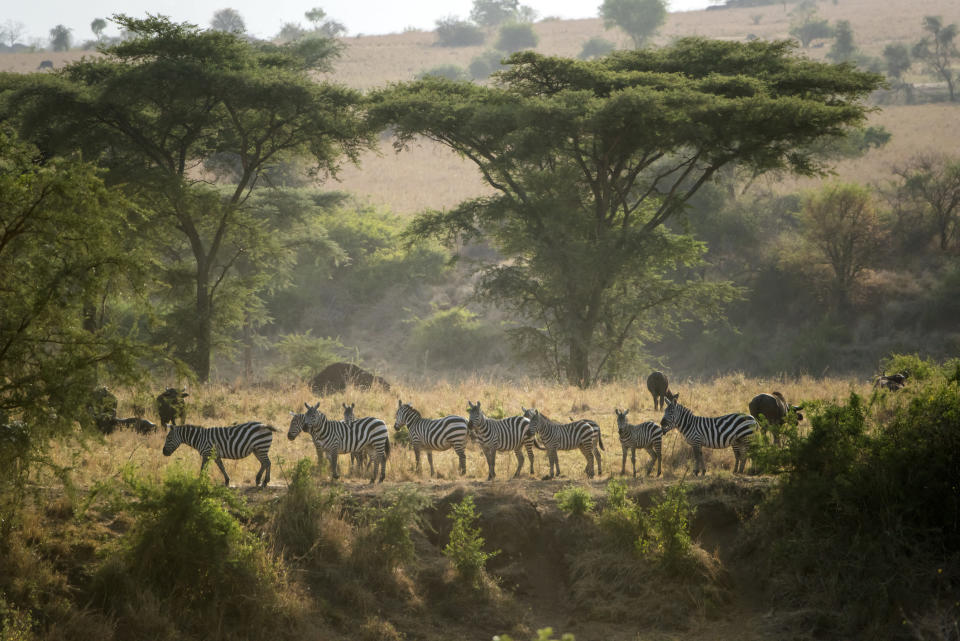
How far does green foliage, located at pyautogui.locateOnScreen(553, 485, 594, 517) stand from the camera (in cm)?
1062

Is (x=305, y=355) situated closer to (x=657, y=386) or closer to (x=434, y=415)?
(x=434, y=415)

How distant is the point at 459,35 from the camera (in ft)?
350

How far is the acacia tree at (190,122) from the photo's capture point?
68.1ft

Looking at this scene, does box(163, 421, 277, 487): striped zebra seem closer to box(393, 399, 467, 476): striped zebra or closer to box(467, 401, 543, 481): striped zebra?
box(393, 399, 467, 476): striped zebra

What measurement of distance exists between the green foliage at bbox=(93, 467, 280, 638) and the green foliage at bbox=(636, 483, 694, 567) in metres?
4.22

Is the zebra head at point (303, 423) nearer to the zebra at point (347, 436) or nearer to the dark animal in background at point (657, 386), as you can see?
the zebra at point (347, 436)

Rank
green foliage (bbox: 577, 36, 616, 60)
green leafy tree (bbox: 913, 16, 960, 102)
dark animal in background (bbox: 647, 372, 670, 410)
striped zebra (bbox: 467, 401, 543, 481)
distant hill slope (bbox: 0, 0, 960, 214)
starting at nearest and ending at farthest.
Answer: striped zebra (bbox: 467, 401, 543, 481), dark animal in background (bbox: 647, 372, 670, 410), distant hill slope (bbox: 0, 0, 960, 214), green leafy tree (bbox: 913, 16, 960, 102), green foliage (bbox: 577, 36, 616, 60)

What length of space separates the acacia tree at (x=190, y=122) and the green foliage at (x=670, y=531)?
14.0 m

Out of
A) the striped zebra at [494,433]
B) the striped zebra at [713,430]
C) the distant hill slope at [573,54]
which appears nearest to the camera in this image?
the striped zebra at [713,430]

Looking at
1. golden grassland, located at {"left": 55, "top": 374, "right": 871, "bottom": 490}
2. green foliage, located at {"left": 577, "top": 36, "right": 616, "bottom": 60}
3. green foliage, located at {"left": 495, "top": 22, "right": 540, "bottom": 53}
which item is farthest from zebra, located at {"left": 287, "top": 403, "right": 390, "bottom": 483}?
green foliage, located at {"left": 495, "top": 22, "right": 540, "bottom": 53}

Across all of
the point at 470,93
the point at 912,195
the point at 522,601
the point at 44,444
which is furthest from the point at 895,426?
the point at 912,195

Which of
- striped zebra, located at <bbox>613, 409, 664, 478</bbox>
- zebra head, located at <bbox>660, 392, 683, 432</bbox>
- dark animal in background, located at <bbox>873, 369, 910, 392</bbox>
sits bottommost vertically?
striped zebra, located at <bbox>613, 409, 664, 478</bbox>

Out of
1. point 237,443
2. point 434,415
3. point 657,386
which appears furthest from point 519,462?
point 657,386

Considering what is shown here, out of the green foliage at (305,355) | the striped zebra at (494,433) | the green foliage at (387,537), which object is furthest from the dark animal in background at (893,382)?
the green foliage at (305,355)
